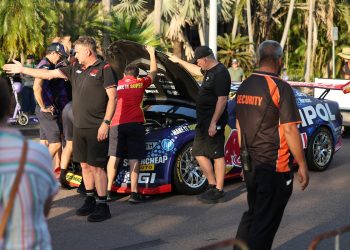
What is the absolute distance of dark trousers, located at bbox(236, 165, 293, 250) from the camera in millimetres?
5172

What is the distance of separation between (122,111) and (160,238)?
6.76ft

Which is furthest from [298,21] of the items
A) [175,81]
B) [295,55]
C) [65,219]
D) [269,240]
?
[269,240]

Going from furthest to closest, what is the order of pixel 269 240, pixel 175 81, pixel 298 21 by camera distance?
pixel 298 21 → pixel 175 81 → pixel 269 240

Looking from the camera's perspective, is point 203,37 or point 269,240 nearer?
point 269,240

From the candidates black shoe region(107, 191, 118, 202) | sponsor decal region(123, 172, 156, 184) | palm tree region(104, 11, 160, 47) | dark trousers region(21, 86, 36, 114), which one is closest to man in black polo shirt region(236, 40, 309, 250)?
sponsor decal region(123, 172, 156, 184)

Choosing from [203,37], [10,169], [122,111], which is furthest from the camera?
[203,37]

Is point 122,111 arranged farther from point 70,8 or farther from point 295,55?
point 295,55

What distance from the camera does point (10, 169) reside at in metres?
3.06

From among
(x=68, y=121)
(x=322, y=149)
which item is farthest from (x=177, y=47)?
(x=68, y=121)

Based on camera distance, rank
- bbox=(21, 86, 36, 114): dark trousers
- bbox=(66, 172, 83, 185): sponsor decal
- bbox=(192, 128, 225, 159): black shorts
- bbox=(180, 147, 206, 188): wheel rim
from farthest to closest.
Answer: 1. bbox=(21, 86, 36, 114): dark trousers
2. bbox=(66, 172, 83, 185): sponsor decal
3. bbox=(180, 147, 206, 188): wheel rim
4. bbox=(192, 128, 225, 159): black shorts

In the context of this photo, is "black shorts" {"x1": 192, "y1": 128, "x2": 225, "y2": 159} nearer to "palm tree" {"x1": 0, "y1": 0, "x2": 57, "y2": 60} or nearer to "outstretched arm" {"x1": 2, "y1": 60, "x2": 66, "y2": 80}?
"outstretched arm" {"x1": 2, "y1": 60, "x2": 66, "y2": 80}

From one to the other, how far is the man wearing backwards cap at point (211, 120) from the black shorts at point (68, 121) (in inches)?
60.9

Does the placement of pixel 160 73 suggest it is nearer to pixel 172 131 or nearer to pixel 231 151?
pixel 172 131

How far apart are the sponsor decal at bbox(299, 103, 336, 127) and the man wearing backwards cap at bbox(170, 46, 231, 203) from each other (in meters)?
1.85
